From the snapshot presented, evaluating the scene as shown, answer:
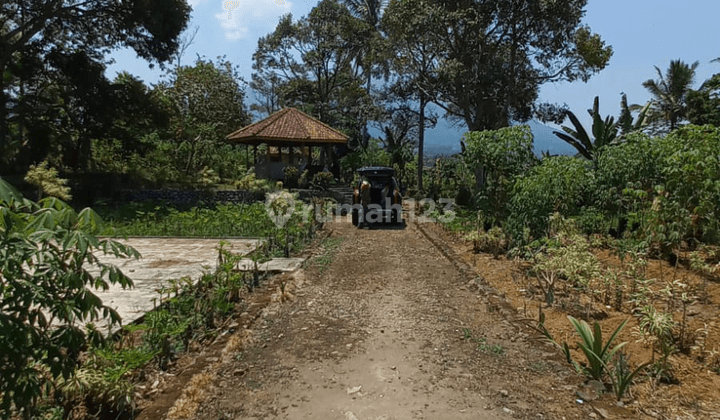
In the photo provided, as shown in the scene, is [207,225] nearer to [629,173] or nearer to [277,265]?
[277,265]

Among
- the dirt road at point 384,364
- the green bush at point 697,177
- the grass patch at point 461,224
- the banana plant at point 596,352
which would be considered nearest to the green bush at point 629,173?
the green bush at point 697,177

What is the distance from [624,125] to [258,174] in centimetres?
1596

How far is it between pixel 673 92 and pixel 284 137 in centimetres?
3237

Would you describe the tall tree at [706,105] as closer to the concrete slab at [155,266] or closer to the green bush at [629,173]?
the green bush at [629,173]

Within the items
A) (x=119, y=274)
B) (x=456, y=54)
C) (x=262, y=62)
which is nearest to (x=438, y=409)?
(x=119, y=274)

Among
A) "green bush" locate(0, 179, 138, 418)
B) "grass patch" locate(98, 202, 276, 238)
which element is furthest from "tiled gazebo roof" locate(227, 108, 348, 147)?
"green bush" locate(0, 179, 138, 418)

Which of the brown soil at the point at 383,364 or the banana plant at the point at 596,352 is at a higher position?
the banana plant at the point at 596,352

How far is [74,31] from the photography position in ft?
56.5

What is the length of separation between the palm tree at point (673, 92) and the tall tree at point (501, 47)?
1988 cm

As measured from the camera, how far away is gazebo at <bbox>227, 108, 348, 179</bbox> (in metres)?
19.9

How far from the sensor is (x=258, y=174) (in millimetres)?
21328

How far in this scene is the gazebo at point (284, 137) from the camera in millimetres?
19875

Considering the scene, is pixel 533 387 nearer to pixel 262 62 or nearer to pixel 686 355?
pixel 686 355

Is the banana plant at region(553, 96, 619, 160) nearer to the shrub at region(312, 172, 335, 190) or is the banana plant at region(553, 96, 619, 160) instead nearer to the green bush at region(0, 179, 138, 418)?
the shrub at region(312, 172, 335, 190)
